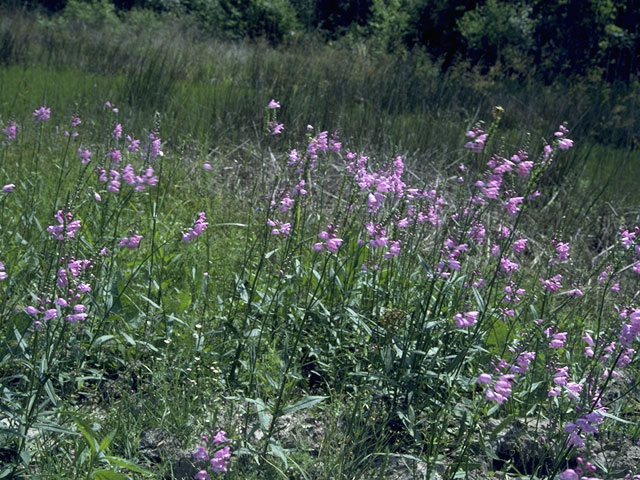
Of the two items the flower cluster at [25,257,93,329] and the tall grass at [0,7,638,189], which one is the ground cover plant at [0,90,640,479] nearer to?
the flower cluster at [25,257,93,329]

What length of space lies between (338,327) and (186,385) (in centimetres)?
68

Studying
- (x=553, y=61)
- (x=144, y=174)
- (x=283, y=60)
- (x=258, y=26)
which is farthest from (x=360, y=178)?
(x=258, y=26)

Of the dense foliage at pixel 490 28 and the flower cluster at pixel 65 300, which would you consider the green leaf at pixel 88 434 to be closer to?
the flower cluster at pixel 65 300

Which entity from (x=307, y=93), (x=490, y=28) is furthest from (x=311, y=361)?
(x=490, y=28)

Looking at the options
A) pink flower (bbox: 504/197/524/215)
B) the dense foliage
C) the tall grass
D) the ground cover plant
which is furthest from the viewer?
the dense foliage

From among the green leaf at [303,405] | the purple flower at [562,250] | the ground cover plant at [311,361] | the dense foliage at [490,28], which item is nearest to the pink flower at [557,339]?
the ground cover plant at [311,361]

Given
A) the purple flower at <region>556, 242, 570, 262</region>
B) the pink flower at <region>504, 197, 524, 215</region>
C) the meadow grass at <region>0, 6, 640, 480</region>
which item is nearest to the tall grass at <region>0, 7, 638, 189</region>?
the meadow grass at <region>0, 6, 640, 480</region>

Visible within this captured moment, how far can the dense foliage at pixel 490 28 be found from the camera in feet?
45.0

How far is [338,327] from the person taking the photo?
9.28 feet

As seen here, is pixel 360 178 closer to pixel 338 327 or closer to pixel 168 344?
pixel 338 327

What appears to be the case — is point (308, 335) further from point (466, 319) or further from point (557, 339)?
point (557, 339)

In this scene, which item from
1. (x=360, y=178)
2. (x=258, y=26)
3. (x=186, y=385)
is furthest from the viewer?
(x=258, y=26)

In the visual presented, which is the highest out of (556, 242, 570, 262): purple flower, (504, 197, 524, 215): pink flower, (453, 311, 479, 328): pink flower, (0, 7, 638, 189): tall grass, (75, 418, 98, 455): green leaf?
(504, 197, 524, 215): pink flower

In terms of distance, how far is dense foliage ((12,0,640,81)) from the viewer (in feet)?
45.0
